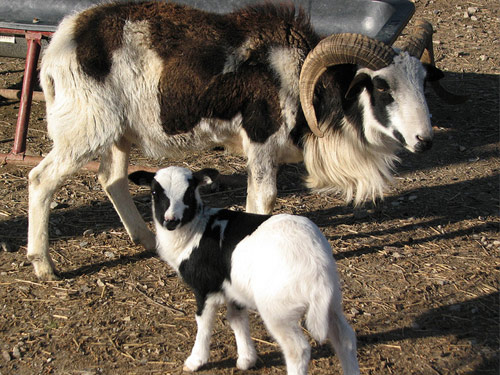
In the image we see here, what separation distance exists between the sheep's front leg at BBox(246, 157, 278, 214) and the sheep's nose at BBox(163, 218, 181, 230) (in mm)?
1437

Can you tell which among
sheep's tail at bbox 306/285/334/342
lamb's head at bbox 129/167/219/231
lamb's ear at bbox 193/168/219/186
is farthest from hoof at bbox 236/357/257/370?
lamb's ear at bbox 193/168/219/186

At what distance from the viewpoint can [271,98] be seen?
5262 millimetres

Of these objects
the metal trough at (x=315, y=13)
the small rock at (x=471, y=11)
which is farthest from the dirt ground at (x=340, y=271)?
the small rock at (x=471, y=11)

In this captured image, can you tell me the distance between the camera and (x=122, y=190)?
19.0ft

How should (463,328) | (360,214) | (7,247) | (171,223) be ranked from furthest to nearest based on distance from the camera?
(360,214), (7,247), (463,328), (171,223)

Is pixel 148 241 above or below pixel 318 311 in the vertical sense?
below

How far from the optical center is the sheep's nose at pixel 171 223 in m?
4.00

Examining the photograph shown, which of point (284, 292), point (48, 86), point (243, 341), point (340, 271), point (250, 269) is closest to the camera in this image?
point (284, 292)

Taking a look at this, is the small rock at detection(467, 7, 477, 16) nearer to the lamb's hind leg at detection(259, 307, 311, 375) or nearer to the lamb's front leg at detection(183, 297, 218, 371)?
the lamb's front leg at detection(183, 297, 218, 371)

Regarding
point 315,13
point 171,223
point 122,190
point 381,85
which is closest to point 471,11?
point 315,13

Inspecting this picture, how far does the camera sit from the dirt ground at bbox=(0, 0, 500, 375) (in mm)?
4328

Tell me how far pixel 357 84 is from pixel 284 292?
2.51 metres

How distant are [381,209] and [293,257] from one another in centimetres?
339

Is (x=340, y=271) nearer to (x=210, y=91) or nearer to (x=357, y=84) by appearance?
(x=357, y=84)
